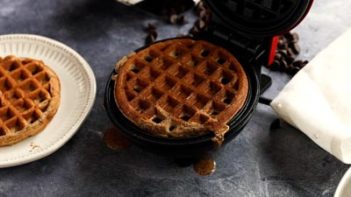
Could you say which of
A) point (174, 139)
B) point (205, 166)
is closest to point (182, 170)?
point (205, 166)

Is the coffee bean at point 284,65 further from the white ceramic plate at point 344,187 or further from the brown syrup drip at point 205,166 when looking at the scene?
the white ceramic plate at point 344,187

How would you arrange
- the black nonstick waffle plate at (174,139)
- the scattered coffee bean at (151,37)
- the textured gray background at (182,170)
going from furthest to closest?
the scattered coffee bean at (151,37) < the textured gray background at (182,170) < the black nonstick waffle plate at (174,139)

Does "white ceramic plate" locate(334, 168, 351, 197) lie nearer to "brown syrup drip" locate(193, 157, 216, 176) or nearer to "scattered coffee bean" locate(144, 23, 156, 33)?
"brown syrup drip" locate(193, 157, 216, 176)

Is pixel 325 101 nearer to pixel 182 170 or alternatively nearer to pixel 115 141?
pixel 182 170

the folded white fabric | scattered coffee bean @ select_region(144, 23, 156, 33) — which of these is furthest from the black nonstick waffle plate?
scattered coffee bean @ select_region(144, 23, 156, 33)

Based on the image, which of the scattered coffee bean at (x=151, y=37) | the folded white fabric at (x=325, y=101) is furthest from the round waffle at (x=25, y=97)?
the folded white fabric at (x=325, y=101)

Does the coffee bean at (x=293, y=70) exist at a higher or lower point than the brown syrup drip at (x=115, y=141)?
higher

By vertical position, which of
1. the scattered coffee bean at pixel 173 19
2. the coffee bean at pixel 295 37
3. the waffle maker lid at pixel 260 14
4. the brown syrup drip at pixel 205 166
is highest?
the waffle maker lid at pixel 260 14
